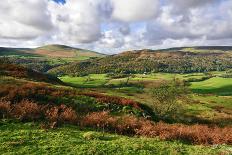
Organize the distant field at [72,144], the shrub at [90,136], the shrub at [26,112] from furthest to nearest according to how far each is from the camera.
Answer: the shrub at [26,112]
the shrub at [90,136]
the distant field at [72,144]

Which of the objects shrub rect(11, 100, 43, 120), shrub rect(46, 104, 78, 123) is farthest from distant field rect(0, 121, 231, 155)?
shrub rect(46, 104, 78, 123)

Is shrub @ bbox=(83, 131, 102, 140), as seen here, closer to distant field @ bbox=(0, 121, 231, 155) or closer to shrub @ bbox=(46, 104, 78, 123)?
distant field @ bbox=(0, 121, 231, 155)

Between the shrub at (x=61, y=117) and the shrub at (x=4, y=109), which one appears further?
the shrub at (x=61, y=117)

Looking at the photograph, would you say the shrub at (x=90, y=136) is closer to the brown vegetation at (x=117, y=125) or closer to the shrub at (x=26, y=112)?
the brown vegetation at (x=117, y=125)

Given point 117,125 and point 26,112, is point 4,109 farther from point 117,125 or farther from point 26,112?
point 117,125

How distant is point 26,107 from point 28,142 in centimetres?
766

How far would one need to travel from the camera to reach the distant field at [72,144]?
17000mm

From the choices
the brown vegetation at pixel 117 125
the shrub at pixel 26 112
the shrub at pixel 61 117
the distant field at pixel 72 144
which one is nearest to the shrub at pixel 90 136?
the distant field at pixel 72 144

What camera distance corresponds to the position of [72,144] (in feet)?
59.9

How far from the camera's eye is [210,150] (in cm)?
1967

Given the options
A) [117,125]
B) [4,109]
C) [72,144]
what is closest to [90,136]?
[72,144]

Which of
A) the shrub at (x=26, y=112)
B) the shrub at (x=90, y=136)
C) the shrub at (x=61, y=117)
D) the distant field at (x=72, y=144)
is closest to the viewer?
the distant field at (x=72, y=144)

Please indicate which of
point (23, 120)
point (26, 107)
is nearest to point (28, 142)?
point (23, 120)

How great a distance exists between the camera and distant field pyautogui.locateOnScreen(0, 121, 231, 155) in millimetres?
17000
